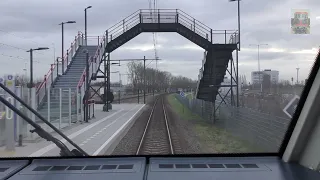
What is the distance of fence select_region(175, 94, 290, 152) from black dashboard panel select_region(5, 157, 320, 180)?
0.80m

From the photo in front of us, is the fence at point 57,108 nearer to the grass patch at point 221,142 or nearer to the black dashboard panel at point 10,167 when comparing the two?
the grass patch at point 221,142

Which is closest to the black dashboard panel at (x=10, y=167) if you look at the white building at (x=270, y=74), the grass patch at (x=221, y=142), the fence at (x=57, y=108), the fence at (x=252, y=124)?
the fence at (x=252, y=124)

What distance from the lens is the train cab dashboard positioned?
3.13m

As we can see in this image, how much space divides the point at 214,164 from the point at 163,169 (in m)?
0.51

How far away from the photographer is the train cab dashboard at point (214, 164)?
3127 mm

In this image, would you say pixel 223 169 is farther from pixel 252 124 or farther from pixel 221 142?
pixel 252 124

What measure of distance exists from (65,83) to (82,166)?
2074 centimetres

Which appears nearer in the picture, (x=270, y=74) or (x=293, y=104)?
(x=293, y=104)

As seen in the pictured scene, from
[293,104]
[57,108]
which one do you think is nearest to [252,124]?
[293,104]

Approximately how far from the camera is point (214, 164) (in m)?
A: 3.51

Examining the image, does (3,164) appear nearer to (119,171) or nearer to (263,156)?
(119,171)

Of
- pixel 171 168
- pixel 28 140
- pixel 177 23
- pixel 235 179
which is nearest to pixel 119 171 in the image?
pixel 171 168

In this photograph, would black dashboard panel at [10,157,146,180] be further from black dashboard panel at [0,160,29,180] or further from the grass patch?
the grass patch

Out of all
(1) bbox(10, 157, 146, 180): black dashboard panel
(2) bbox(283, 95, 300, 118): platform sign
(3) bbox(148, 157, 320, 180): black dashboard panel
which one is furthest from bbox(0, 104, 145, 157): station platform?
(2) bbox(283, 95, 300, 118): platform sign
